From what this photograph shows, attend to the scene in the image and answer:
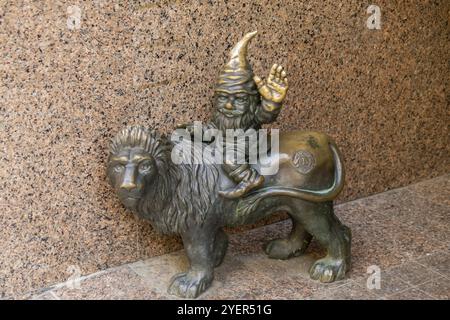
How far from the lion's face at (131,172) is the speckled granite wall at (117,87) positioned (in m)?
0.20

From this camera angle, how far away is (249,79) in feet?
6.18

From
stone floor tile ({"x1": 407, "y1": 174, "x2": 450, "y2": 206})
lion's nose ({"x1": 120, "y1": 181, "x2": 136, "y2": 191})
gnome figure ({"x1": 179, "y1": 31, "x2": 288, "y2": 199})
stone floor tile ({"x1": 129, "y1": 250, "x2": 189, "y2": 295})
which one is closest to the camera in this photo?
lion's nose ({"x1": 120, "y1": 181, "x2": 136, "y2": 191})

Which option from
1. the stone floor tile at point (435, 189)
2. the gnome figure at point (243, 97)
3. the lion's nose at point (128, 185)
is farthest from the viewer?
the stone floor tile at point (435, 189)

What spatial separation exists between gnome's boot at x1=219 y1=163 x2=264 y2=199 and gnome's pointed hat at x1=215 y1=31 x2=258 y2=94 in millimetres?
210

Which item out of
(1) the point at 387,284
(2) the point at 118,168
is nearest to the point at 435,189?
(1) the point at 387,284

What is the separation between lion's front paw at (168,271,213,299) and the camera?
1935 millimetres

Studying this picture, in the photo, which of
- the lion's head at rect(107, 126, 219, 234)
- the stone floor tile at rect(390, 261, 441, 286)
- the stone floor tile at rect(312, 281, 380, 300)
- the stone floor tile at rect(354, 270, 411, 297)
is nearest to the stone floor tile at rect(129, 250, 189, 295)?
the lion's head at rect(107, 126, 219, 234)

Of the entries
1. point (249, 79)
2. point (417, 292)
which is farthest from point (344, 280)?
point (249, 79)

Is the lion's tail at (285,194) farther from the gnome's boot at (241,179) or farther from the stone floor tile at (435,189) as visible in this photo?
the stone floor tile at (435,189)

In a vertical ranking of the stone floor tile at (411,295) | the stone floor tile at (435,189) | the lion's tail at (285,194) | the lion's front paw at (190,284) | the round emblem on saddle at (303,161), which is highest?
the round emblem on saddle at (303,161)

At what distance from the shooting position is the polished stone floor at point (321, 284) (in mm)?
1976

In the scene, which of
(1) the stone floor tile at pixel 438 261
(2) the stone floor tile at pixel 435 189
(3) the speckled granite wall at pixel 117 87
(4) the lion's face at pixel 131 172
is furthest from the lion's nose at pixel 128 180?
(2) the stone floor tile at pixel 435 189

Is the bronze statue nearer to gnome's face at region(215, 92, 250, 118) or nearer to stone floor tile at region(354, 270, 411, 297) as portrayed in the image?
gnome's face at region(215, 92, 250, 118)
